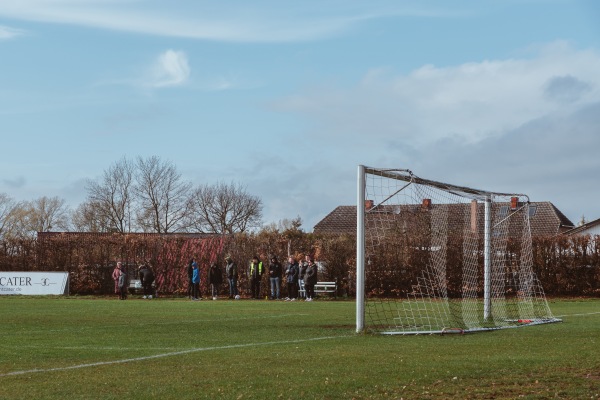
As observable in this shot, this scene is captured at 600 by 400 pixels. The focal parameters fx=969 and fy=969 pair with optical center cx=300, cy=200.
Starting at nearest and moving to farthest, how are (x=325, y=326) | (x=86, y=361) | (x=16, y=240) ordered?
(x=86, y=361)
(x=325, y=326)
(x=16, y=240)

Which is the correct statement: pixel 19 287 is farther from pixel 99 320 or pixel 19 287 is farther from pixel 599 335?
pixel 599 335

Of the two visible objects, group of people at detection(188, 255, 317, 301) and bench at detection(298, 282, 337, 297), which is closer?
group of people at detection(188, 255, 317, 301)

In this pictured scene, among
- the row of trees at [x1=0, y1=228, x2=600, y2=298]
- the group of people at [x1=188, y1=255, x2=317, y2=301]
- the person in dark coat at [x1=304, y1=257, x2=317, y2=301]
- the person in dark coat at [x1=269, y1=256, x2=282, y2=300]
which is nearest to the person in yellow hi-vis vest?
the group of people at [x1=188, y1=255, x2=317, y2=301]

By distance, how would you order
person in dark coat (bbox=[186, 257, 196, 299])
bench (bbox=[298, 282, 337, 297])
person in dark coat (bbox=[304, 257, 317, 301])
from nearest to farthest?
person in dark coat (bbox=[304, 257, 317, 301]), person in dark coat (bbox=[186, 257, 196, 299]), bench (bbox=[298, 282, 337, 297])

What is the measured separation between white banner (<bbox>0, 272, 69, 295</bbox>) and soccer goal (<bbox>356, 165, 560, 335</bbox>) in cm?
1572

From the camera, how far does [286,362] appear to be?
1322 cm

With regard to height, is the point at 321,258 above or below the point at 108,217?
below

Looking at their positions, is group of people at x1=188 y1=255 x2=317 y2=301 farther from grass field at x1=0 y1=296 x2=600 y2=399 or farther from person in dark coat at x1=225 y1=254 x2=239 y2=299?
grass field at x1=0 y1=296 x2=600 y2=399

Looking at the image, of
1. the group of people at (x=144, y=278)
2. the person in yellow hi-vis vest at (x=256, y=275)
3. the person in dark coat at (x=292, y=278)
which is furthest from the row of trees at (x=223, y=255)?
the person in dark coat at (x=292, y=278)

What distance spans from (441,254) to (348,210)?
224 feet

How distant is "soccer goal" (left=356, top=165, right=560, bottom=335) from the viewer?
20672mm

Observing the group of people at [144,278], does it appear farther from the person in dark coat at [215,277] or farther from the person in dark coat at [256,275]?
the person in dark coat at [256,275]

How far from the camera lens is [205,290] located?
47125mm

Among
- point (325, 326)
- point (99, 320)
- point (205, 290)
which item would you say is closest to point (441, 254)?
point (325, 326)
